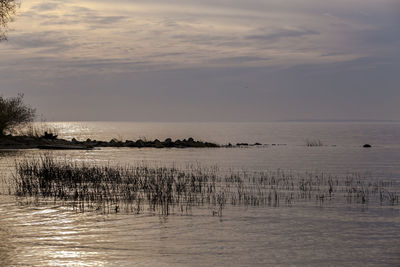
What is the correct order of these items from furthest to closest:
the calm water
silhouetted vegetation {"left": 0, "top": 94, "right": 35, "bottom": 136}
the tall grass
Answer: silhouetted vegetation {"left": 0, "top": 94, "right": 35, "bottom": 136} → the tall grass → the calm water

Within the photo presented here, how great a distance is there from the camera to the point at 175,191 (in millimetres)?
25125

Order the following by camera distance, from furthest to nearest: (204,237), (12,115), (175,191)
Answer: (12,115) < (175,191) < (204,237)

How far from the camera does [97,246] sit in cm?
1466

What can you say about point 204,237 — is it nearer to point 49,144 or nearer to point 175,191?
point 175,191

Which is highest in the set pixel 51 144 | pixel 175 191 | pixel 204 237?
pixel 51 144

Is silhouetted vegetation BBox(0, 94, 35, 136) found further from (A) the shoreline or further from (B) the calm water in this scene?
(B) the calm water

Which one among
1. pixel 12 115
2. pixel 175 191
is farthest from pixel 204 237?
pixel 12 115

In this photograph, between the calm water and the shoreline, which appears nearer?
the calm water

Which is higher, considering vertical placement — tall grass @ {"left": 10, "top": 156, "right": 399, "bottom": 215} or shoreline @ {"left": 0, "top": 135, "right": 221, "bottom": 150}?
shoreline @ {"left": 0, "top": 135, "right": 221, "bottom": 150}

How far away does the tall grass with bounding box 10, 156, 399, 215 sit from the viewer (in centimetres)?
2183

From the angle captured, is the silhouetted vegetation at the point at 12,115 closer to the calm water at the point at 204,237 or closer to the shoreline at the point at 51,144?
the shoreline at the point at 51,144

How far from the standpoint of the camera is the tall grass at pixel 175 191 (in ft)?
71.6

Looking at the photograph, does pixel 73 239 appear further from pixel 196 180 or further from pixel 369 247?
pixel 196 180

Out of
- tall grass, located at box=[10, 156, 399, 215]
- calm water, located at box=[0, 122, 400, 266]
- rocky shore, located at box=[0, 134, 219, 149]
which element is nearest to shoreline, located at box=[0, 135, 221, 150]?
rocky shore, located at box=[0, 134, 219, 149]
